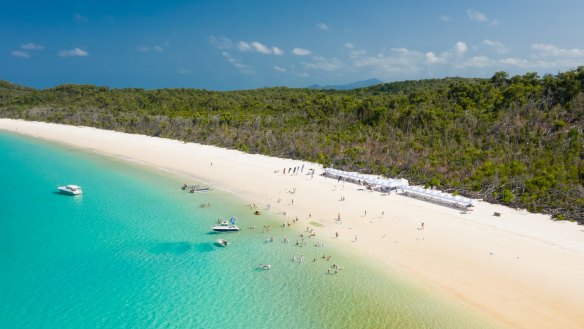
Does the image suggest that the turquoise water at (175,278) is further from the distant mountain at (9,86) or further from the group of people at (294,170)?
the distant mountain at (9,86)

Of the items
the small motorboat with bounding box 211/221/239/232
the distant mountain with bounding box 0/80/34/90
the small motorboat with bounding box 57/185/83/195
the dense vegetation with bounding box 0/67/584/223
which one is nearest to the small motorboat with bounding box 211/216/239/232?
the small motorboat with bounding box 211/221/239/232

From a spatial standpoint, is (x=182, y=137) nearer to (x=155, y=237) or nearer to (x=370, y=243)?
(x=155, y=237)

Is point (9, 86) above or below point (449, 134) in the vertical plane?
above

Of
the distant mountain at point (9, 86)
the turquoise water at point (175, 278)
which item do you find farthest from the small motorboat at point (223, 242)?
the distant mountain at point (9, 86)

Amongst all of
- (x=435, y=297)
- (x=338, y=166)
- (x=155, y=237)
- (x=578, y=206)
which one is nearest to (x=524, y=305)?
(x=435, y=297)

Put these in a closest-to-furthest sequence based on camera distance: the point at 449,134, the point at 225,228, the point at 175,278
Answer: the point at 175,278 → the point at 225,228 → the point at 449,134

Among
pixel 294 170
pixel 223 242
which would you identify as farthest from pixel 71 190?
pixel 294 170

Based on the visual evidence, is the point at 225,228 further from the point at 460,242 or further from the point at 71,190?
the point at 71,190
